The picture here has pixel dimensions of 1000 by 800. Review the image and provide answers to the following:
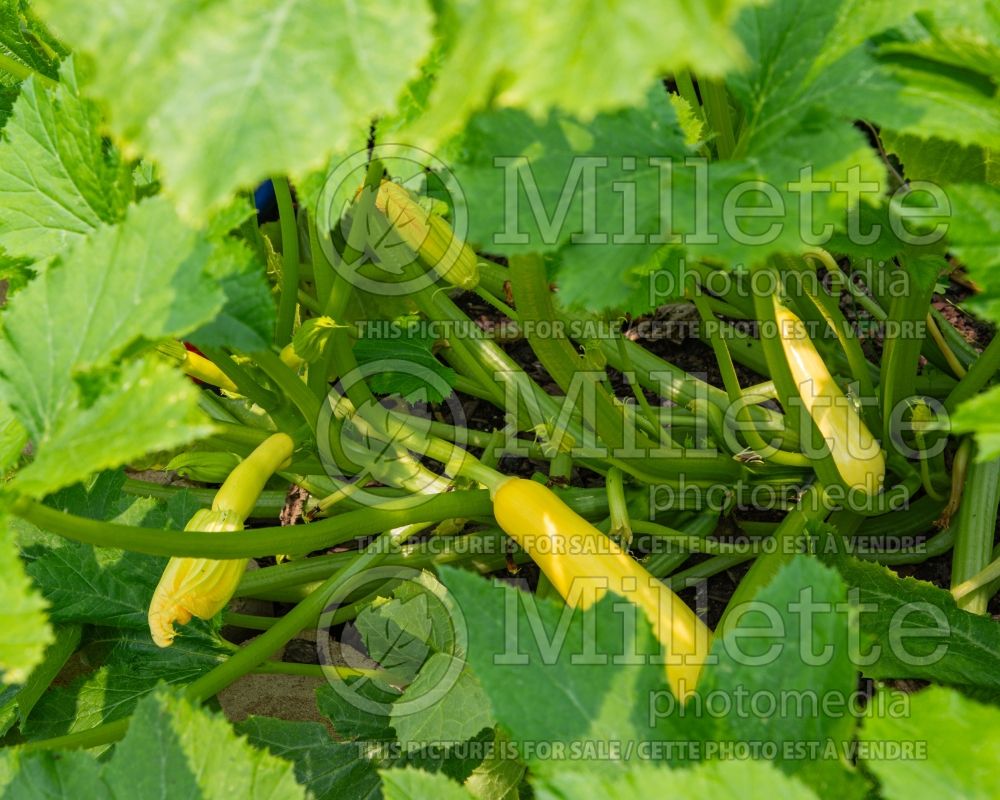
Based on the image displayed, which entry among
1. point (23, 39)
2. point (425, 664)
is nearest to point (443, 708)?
point (425, 664)

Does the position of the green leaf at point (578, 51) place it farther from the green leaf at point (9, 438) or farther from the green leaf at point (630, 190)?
the green leaf at point (9, 438)

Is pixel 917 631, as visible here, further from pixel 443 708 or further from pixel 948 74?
pixel 948 74

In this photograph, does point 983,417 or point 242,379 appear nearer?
point 983,417

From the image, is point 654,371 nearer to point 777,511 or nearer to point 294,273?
point 777,511

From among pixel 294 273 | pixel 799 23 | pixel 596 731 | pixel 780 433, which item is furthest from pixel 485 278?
pixel 596 731

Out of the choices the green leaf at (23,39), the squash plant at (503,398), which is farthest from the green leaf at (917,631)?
the green leaf at (23,39)

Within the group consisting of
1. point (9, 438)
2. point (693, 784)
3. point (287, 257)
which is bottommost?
point (693, 784)
